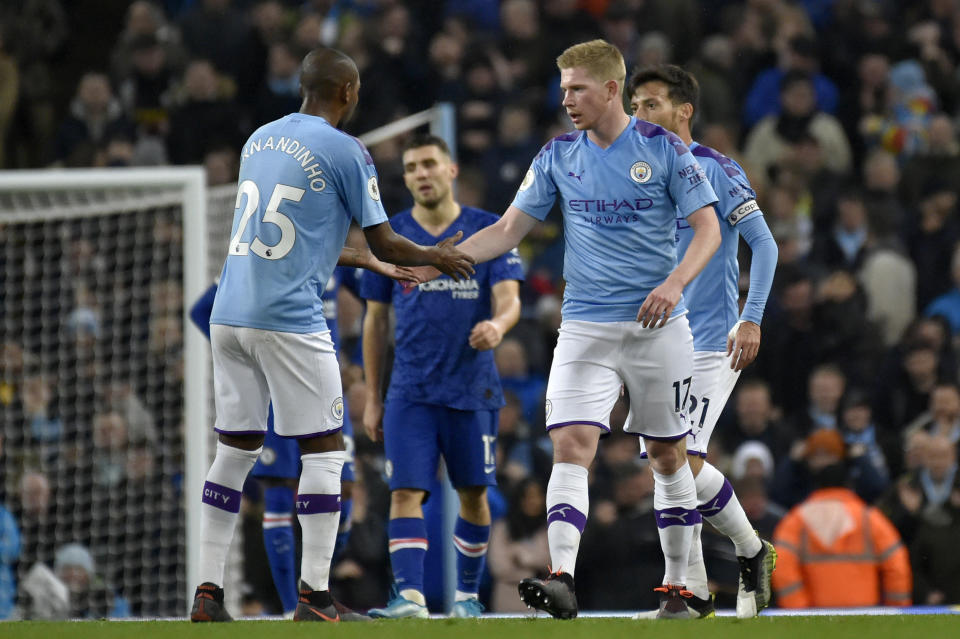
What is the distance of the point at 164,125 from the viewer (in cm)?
1369

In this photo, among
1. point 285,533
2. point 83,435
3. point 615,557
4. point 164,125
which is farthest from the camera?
point 164,125

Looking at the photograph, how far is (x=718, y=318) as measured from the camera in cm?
664

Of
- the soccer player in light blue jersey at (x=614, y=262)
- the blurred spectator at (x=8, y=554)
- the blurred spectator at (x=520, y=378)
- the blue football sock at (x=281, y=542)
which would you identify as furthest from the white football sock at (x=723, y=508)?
the blurred spectator at (x=8, y=554)

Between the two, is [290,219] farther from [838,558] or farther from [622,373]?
[838,558]

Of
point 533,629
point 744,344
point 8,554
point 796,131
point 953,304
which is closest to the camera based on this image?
point 533,629

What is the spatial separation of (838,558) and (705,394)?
2897 millimetres

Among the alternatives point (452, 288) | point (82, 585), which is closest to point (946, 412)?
point (452, 288)

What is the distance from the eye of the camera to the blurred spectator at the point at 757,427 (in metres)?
10.5

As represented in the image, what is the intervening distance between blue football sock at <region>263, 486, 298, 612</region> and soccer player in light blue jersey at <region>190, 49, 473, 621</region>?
1646mm

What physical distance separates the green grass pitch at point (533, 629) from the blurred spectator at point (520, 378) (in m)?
5.24

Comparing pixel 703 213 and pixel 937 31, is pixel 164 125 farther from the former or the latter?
pixel 703 213

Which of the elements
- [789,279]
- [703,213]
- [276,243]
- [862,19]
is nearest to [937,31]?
[862,19]

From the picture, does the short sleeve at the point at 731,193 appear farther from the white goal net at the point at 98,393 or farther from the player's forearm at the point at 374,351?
the white goal net at the point at 98,393

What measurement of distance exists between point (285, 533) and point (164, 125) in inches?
276
